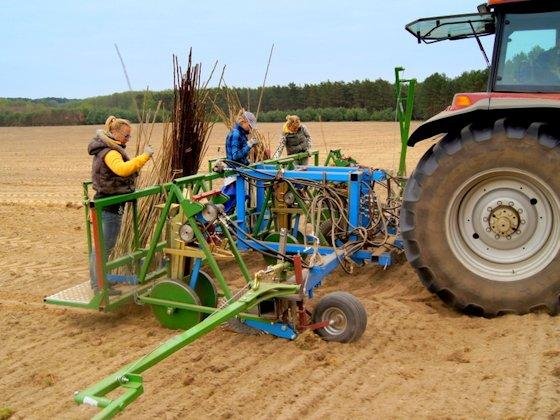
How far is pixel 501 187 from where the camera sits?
4.29 metres

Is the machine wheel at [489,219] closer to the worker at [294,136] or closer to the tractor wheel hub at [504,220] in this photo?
the tractor wheel hub at [504,220]

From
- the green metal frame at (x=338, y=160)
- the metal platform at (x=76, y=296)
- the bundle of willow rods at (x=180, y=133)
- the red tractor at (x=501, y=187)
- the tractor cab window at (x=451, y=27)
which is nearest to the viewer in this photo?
the red tractor at (x=501, y=187)

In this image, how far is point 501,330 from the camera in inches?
157

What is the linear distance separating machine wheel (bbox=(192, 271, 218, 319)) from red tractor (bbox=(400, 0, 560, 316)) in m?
1.43

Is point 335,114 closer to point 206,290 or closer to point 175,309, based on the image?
point 206,290

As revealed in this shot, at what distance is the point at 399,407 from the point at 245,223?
10.4 feet

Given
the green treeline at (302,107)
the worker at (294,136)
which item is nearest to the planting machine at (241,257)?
the worker at (294,136)

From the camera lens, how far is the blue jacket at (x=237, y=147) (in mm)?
6770

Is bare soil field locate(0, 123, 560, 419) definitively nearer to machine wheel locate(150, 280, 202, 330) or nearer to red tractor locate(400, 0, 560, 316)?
machine wheel locate(150, 280, 202, 330)

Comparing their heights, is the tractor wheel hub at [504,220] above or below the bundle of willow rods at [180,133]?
below

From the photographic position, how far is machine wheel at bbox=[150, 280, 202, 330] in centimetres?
450

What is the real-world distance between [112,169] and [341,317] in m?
2.07

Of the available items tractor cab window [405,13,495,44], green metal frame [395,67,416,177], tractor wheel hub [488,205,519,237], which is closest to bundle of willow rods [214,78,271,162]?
green metal frame [395,67,416,177]

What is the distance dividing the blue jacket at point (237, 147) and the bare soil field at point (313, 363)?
171 cm
